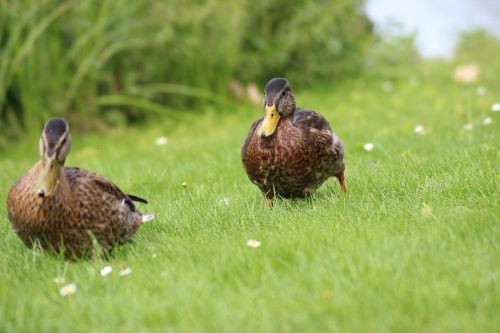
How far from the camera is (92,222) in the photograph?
3.26 m

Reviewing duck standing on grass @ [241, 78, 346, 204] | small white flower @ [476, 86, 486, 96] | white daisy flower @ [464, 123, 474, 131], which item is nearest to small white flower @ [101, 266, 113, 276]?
duck standing on grass @ [241, 78, 346, 204]

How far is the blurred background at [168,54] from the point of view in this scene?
25.5 ft

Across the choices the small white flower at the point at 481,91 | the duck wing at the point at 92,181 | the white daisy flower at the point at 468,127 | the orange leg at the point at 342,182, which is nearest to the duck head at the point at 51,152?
the duck wing at the point at 92,181

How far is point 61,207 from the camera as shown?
3.17 metres

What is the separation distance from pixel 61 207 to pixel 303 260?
3.99ft

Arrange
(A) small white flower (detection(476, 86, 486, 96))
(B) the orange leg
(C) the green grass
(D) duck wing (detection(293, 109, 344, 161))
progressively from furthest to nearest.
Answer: (A) small white flower (detection(476, 86, 486, 96)) → (B) the orange leg → (D) duck wing (detection(293, 109, 344, 161)) → (C) the green grass

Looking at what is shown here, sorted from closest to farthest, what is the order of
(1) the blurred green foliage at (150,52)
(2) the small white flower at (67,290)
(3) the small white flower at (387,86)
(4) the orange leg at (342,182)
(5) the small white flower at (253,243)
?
(2) the small white flower at (67,290), (5) the small white flower at (253,243), (4) the orange leg at (342,182), (1) the blurred green foliage at (150,52), (3) the small white flower at (387,86)

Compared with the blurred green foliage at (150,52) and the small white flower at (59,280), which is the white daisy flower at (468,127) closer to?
the blurred green foliage at (150,52)

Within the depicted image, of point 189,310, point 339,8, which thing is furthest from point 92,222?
point 339,8

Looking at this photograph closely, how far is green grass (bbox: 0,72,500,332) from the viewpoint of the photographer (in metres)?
2.44

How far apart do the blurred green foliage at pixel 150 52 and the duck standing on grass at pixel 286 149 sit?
4215 mm

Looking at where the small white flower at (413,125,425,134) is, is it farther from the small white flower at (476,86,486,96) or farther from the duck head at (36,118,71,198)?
the duck head at (36,118,71,198)

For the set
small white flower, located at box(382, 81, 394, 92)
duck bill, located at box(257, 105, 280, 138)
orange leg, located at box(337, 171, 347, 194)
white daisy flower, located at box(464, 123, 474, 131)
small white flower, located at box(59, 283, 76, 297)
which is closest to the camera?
small white flower, located at box(59, 283, 76, 297)

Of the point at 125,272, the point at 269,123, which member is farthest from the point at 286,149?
the point at 125,272
